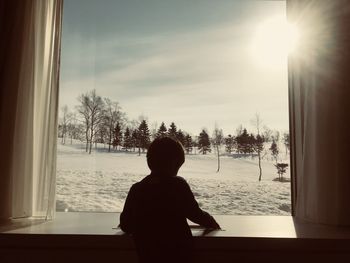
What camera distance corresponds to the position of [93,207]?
201cm

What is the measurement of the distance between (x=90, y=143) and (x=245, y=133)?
870 millimetres

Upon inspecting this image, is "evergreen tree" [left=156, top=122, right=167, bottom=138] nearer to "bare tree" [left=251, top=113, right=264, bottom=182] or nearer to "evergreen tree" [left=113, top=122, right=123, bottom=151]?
"evergreen tree" [left=113, top=122, right=123, bottom=151]

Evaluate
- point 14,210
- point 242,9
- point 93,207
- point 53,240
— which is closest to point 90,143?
point 93,207

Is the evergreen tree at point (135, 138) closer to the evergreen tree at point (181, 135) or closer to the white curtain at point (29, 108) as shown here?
the evergreen tree at point (181, 135)

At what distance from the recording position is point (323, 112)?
5.46ft

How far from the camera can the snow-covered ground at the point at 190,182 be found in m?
1.97

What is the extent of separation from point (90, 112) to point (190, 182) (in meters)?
0.68

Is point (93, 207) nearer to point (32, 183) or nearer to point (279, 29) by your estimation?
point (32, 183)

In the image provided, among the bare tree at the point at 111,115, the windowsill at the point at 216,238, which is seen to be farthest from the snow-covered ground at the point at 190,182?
the windowsill at the point at 216,238

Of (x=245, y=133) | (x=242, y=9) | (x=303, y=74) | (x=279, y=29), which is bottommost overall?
(x=245, y=133)

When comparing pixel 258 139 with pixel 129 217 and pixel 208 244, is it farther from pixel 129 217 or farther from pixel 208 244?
pixel 129 217

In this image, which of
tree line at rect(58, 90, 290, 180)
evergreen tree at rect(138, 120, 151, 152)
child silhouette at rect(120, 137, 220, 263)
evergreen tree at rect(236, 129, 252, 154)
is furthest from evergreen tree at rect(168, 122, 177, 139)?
child silhouette at rect(120, 137, 220, 263)

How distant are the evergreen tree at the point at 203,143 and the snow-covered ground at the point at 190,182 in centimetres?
4

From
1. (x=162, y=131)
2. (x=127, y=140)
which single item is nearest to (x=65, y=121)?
(x=127, y=140)
